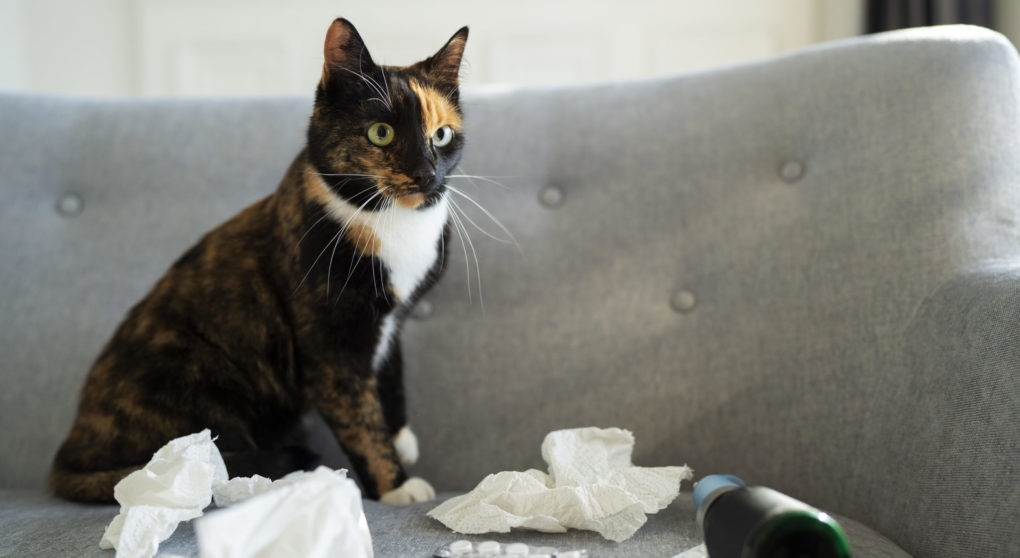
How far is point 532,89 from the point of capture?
1.32 m

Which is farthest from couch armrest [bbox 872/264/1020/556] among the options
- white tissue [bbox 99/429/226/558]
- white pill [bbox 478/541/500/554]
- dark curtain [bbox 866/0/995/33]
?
dark curtain [bbox 866/0/995/33]

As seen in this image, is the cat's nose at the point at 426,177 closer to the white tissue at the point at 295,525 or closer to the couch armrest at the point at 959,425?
the white tissue at the point at 295,525

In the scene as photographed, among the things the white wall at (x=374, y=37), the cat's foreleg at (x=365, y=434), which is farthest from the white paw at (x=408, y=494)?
the white wall at (x=374, y=37)

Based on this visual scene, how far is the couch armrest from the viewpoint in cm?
74

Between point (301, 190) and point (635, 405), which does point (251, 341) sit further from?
point (635, 405)

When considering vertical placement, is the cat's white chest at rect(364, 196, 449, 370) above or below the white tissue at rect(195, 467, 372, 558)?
above

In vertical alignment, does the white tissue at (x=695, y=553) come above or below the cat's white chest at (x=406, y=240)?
below

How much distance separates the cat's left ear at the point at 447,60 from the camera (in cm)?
100

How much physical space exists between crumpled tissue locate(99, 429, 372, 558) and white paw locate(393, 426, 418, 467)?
0.84 ft

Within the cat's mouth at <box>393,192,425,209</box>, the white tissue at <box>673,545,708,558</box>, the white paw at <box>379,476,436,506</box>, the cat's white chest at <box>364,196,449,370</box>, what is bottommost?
the white paw at <box>379,476,436,506</box>

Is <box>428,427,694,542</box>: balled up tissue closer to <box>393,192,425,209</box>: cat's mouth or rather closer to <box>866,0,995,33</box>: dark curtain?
<box>393,192,425,209</box>: cat's mouth

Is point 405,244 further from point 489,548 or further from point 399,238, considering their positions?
point 489,548

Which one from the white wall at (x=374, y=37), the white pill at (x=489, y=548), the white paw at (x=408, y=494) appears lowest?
the white paw at (x=408, y=494)

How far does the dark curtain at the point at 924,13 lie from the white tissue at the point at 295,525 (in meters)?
1.83
